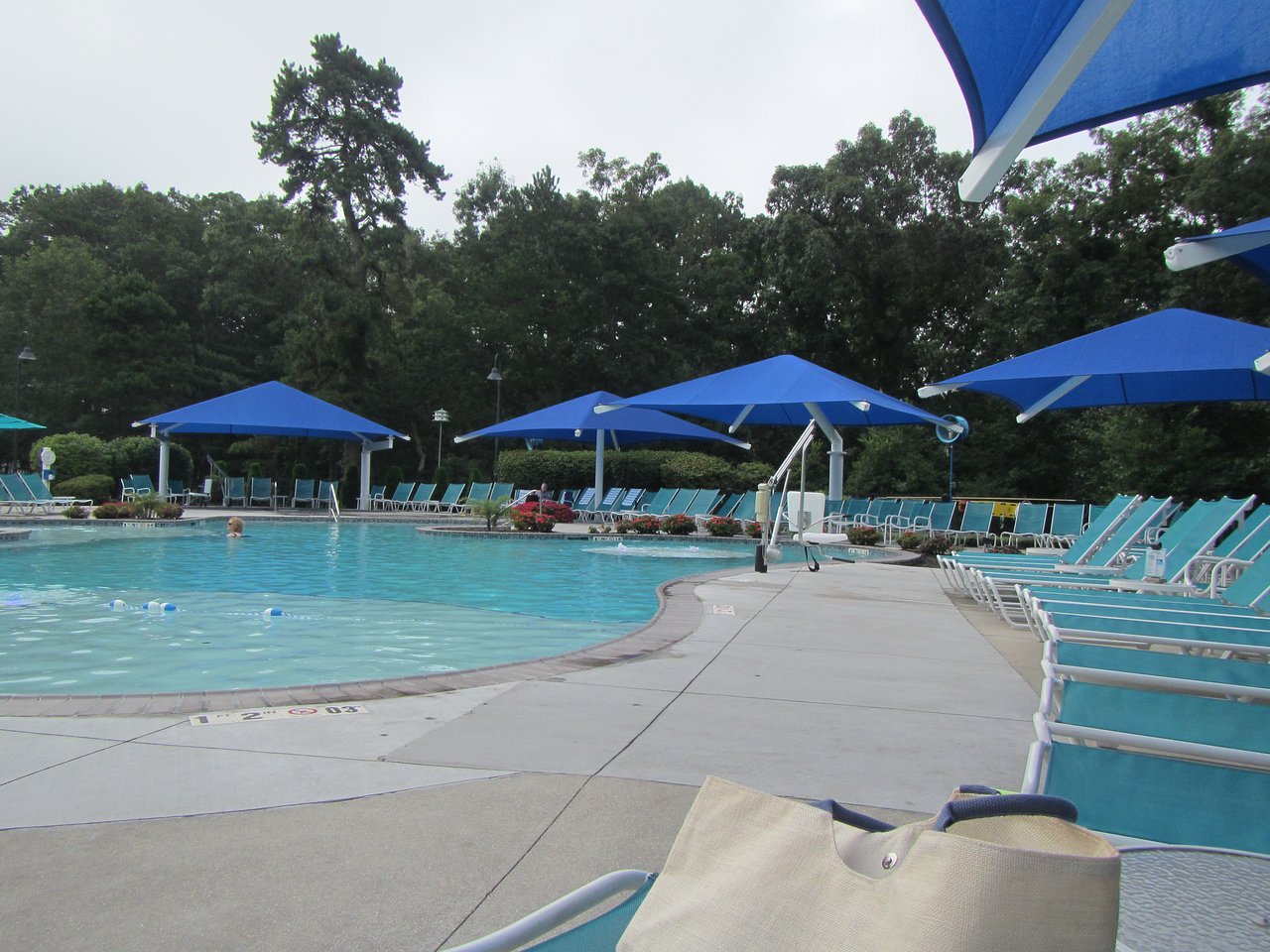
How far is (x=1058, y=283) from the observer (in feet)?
71.2

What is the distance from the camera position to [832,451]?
17.0 meters

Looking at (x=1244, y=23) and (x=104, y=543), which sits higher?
(x=1244, y=23)

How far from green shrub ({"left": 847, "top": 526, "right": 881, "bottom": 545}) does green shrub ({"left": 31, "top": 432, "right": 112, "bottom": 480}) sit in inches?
774

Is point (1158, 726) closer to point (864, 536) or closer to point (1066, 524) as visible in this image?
point (1066, 524)

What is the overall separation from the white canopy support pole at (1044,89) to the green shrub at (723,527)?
542 inches

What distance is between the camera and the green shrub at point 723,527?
16703 mm

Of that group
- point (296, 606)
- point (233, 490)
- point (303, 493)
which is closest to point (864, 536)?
point (296, 606)

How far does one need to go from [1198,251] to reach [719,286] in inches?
1089

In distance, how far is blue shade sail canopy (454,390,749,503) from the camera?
20656 millimetres

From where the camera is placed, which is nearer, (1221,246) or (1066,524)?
(1221,246)

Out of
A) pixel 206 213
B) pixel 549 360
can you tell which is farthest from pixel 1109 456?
pixel 206 213

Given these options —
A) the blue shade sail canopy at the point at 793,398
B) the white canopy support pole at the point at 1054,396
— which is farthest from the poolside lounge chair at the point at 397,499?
the white canopy support pole at the point at 1054,396

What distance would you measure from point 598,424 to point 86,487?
12859 millimetres

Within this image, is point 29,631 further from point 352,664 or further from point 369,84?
point 369,84
